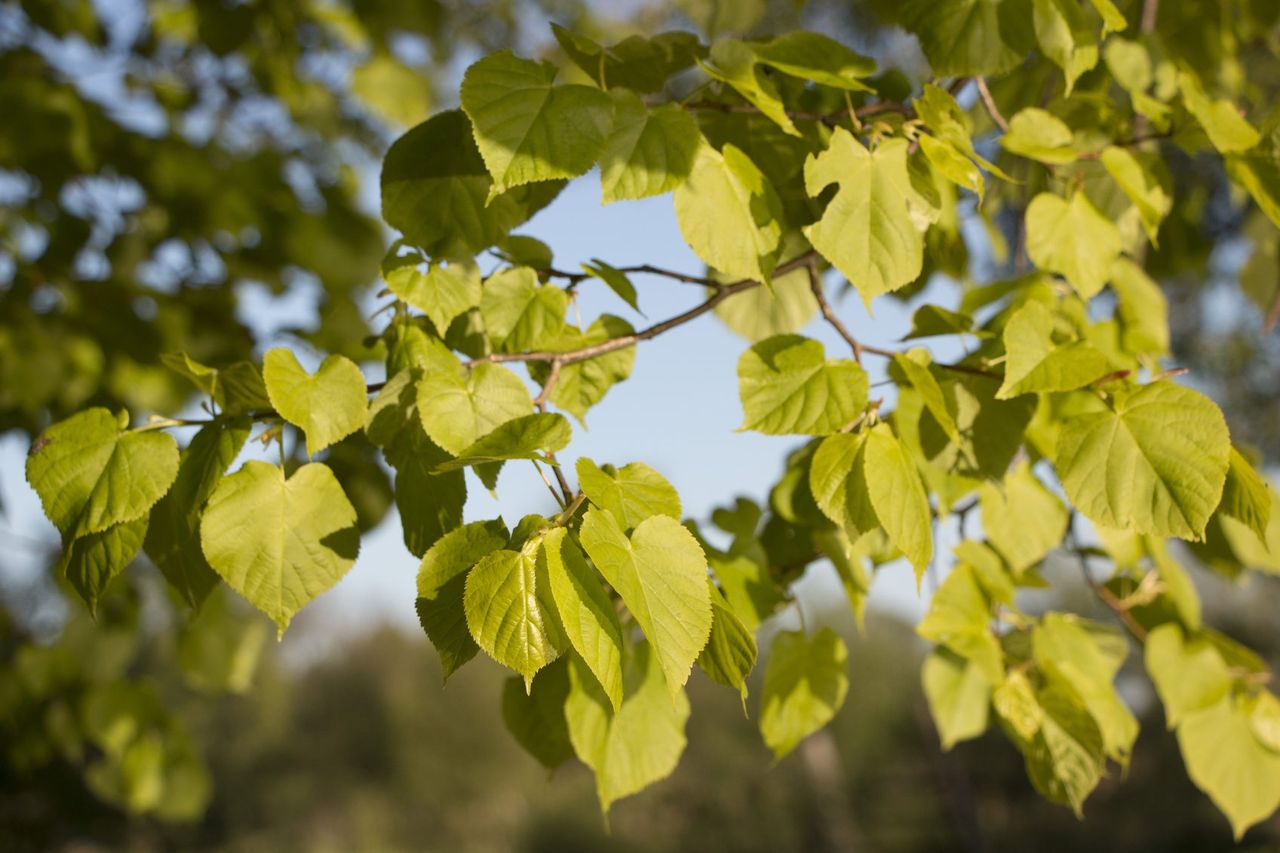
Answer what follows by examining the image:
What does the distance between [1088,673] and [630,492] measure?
70cm

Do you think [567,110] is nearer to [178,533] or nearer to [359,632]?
[178,533]

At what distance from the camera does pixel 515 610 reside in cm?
66

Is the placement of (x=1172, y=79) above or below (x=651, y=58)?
below

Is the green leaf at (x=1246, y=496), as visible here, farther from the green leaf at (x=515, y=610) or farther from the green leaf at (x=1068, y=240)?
the green leaf at (x=515, y=610)

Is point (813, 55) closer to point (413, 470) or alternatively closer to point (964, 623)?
point (413, 470)

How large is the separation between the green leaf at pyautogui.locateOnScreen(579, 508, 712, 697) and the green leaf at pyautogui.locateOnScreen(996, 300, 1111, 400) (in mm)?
324

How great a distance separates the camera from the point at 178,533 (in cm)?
86

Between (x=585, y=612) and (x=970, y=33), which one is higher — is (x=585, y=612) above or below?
below

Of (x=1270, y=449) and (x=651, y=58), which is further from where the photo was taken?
(x=1270, y=449)

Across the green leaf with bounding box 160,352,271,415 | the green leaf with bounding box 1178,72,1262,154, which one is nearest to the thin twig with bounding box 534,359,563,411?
the green leaf with bounding box 160,352,271,415

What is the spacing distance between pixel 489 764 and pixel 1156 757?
13.3 m

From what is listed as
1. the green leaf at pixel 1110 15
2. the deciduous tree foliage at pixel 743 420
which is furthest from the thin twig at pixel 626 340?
the green leaf at pixel 1110 15

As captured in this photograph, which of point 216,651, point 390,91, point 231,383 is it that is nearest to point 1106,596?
point 231,383

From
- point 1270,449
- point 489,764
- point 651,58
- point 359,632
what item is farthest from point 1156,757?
point 359,632
